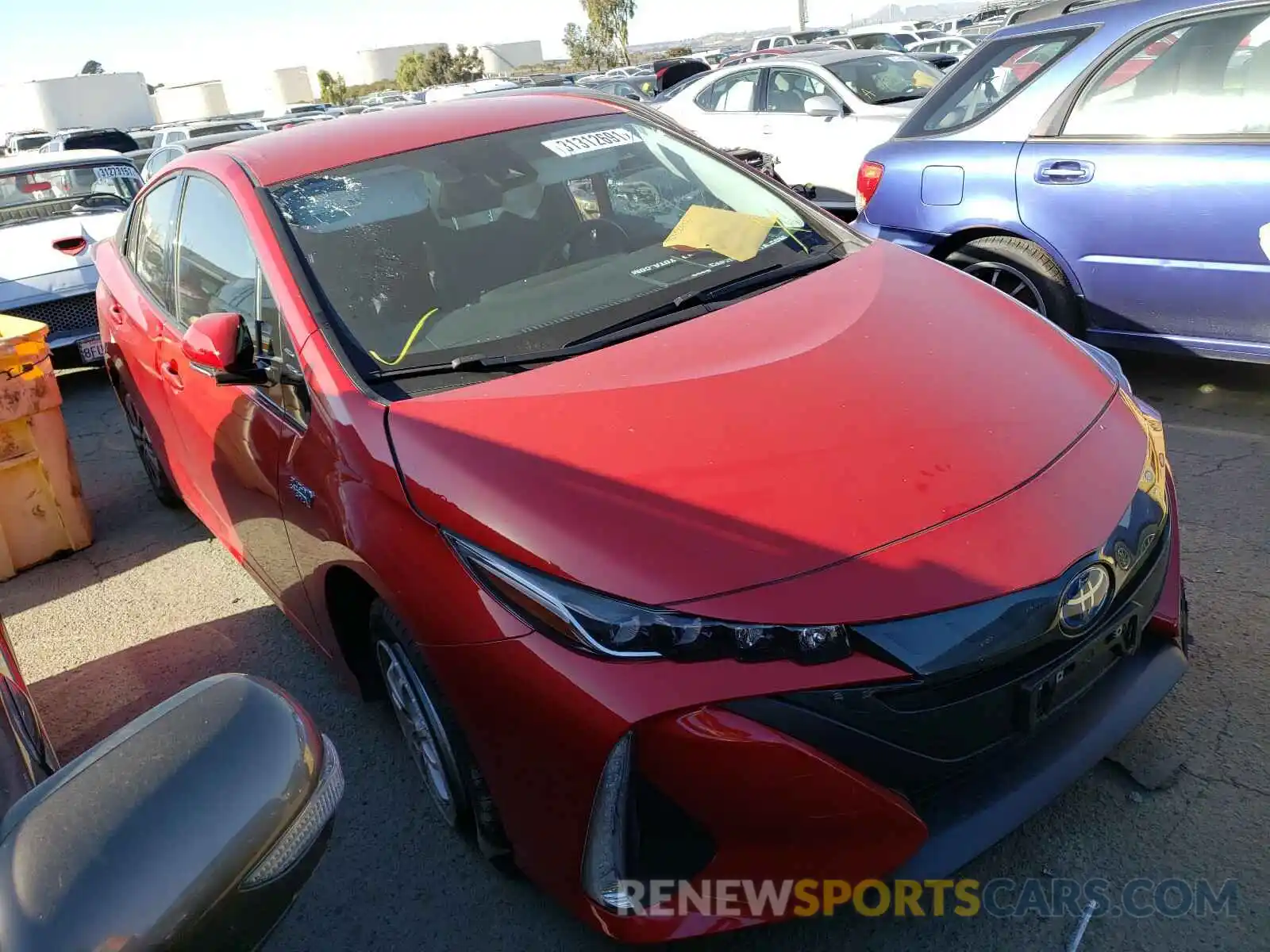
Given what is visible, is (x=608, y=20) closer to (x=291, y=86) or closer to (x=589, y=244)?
(x=291, y=86)

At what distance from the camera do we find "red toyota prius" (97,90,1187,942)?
5.40ft

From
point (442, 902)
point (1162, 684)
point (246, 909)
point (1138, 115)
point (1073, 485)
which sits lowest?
point (442, 902)

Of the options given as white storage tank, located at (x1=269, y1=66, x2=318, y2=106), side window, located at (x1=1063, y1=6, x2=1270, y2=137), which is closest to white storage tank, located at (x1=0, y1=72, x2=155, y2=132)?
white storage tank, located at (x1=269, y1=66, x2=318, y2=106)

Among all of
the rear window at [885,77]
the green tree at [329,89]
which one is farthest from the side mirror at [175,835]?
the green tree at [329,89]

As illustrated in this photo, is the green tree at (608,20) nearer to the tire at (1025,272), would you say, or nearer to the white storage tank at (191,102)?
the white storage tank at (191,102)

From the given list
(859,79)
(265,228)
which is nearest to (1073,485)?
(265,228)

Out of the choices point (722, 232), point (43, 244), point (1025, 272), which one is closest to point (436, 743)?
point (722, 232)

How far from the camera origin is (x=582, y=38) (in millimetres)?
64750

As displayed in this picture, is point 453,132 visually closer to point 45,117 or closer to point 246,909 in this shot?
point 246,909

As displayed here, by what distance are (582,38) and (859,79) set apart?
2427 inches

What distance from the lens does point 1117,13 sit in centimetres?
404

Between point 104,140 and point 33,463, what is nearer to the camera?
point 33,463

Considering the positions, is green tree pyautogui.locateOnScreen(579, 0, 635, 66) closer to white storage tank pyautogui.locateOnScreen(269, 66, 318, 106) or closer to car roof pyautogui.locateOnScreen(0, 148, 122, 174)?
white storage tank pyautogui.locateOnScreen(269, 66, 318, 106)
